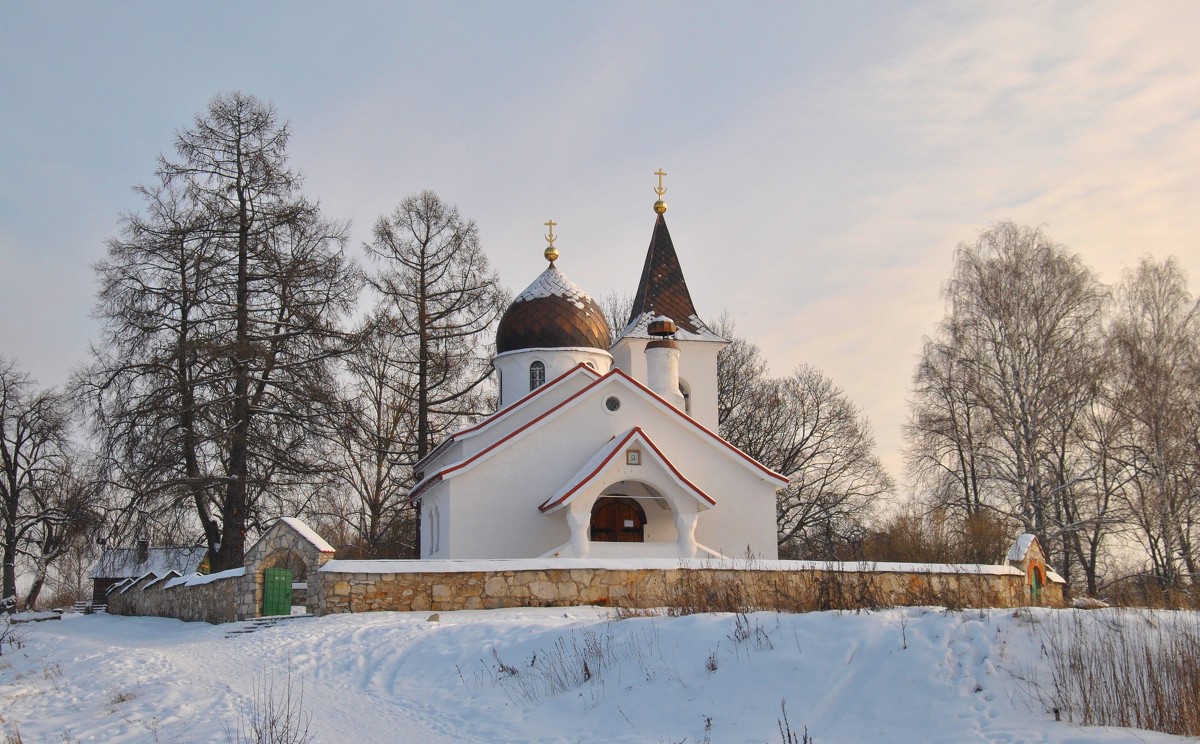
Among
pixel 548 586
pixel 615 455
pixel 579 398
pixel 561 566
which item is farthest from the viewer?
pixel 579 398

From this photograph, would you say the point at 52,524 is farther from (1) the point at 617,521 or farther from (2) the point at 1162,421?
(2) the point at 1162,421

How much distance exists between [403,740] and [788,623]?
3.15 meters

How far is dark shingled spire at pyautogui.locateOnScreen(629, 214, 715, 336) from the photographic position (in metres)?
28.2

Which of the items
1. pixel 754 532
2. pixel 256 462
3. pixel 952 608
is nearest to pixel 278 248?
pixel 256 462

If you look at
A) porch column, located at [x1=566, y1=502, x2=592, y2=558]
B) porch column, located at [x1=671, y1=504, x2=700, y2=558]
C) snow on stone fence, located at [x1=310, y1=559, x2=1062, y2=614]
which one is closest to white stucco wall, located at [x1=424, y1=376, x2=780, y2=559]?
porch column, located at [x1=671, y1=504, x2=700, y2=558]

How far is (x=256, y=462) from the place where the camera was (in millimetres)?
23750

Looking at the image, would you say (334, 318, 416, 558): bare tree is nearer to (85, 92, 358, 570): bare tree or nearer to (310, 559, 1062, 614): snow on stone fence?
(85, 92, 358, 570): bare tree

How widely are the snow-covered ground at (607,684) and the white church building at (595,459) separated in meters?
9.04

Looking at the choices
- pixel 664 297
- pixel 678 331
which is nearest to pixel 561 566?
pixel 678 331

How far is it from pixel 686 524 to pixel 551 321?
317 inches

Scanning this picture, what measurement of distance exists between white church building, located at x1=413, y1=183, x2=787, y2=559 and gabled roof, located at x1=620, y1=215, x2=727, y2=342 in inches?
3.1

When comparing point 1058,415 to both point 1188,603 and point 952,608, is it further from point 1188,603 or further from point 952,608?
point 952,608

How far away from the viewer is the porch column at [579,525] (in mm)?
20484

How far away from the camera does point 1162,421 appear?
23.4 meters
